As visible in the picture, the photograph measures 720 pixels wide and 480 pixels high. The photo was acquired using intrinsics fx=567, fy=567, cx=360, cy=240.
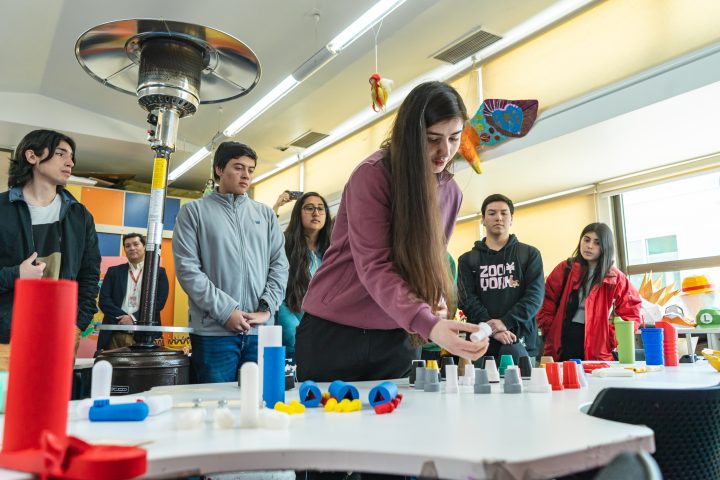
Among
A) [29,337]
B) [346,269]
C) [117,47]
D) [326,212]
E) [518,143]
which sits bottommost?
[29,337]

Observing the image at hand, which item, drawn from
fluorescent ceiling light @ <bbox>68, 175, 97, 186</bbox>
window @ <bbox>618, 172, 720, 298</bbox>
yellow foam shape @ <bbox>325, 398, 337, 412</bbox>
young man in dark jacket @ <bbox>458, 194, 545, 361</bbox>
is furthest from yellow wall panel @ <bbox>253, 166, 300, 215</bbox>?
yellow foam shape @ <bbox>325, 398, 337, 412</bbox>

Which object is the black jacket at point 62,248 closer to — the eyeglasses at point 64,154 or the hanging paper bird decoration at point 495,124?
the eyeglasses at point 64,154

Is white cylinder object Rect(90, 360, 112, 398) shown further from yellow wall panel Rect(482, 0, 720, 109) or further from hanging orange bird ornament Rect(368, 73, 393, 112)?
yellow wall panel Rect(482, 0, 720, 109)

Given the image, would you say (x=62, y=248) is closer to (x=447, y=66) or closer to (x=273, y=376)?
(x=273, y=376)

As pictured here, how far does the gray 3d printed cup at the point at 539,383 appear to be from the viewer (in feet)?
3.41

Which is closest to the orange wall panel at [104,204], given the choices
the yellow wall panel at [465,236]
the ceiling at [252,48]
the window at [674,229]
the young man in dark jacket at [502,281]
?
the ceiling at [252,48]

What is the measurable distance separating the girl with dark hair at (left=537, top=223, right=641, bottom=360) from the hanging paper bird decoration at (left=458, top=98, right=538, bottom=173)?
93 centimetres

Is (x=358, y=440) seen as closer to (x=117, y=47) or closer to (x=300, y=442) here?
(x=300, y=442)

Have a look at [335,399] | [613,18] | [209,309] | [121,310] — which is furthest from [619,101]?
[121,310]

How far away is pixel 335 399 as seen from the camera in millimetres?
850

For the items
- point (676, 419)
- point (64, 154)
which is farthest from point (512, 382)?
point (64, 154)

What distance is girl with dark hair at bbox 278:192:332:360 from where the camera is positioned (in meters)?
2.53

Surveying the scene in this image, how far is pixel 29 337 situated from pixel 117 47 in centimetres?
160

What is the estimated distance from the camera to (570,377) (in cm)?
112
